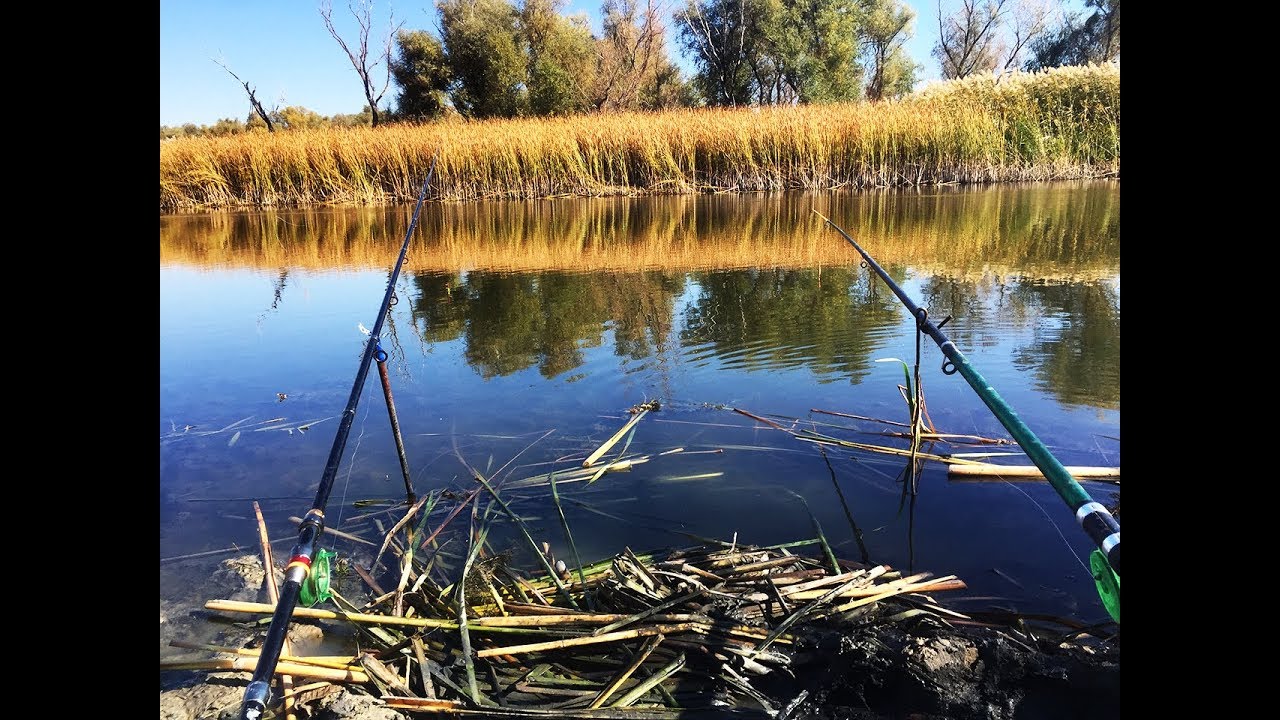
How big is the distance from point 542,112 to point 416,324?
111ft

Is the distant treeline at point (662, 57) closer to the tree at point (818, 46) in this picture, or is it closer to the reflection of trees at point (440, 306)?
the tree at point (818, 46)

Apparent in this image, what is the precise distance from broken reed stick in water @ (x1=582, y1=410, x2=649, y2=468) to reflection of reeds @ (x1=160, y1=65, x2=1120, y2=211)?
16227 mm

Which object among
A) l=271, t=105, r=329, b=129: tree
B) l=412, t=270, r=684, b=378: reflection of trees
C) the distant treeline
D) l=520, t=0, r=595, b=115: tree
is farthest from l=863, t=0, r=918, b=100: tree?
l=412, t=270, r=684, b=378: reflection of trees

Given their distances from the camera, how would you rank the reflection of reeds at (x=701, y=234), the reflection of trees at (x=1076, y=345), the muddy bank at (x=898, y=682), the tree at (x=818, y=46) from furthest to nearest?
1. the tree at (x=818, y=46)
2. the reflection of reeds at (x=701, y=234)
3. the reflection of trees at (x=1076, y=345)
4. the muddy bank at (x=898, y=682)

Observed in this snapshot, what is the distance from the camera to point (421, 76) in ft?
121

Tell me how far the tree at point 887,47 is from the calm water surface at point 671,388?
140 feet

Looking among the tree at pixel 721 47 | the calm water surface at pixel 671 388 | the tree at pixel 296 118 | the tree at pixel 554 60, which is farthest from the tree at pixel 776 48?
the calm water surface at pixel 671 388

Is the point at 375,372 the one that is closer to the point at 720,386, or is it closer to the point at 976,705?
the point at 720,386

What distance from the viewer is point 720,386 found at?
4.41 meters

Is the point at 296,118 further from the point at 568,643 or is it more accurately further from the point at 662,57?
the point at 568,643

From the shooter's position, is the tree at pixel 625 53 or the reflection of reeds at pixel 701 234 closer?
the reflection of reeds at pixel 701 234

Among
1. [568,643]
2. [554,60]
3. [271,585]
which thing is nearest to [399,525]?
[271,585]

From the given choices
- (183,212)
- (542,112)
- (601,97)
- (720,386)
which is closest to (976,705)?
(720,386)

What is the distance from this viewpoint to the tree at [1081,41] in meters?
45.2
